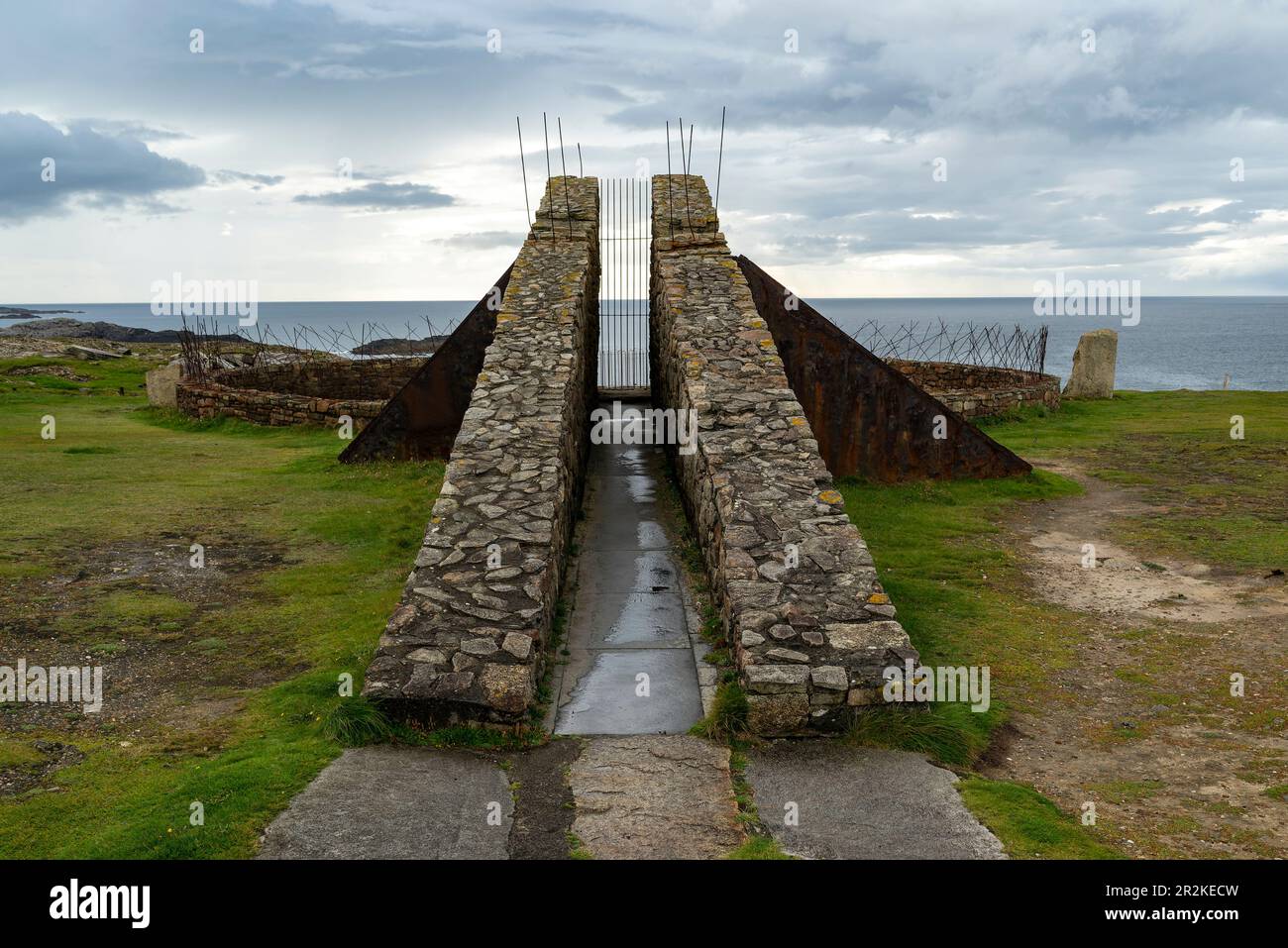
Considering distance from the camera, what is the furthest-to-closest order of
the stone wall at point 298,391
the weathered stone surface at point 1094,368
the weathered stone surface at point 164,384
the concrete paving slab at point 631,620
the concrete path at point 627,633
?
the weathered stone surface at point 1094,368, the weathered stone surface at point 164,384, the stone wall at point 298,391, the concrete paving slab at point 631,620, the concrete path at point 627,633

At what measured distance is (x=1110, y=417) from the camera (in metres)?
19.9

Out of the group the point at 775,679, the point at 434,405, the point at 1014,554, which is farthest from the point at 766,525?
the point at 434,405

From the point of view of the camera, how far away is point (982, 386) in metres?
22.1

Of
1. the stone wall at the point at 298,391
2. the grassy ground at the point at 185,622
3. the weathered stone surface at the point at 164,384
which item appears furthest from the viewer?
Result: the weathered stone surface at the point at 164,384

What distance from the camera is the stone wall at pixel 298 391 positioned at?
18797mm

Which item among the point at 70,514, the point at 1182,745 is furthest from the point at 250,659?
the point at 1182,745

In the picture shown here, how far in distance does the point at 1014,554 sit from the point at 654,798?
6.36 m

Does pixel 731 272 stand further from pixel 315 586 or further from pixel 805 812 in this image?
pixel 805 812

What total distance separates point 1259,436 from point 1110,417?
11.9ft

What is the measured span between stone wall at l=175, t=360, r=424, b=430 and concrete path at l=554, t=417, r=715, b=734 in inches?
321

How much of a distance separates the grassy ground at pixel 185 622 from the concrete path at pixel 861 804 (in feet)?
8.17

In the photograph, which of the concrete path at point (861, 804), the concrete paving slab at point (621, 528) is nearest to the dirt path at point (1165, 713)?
the concrete path at point (861, 804)

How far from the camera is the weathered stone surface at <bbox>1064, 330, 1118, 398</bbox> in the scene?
2209cm

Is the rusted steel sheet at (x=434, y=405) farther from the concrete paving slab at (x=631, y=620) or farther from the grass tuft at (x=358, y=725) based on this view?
the grass tuft at (x=358, y=725)
